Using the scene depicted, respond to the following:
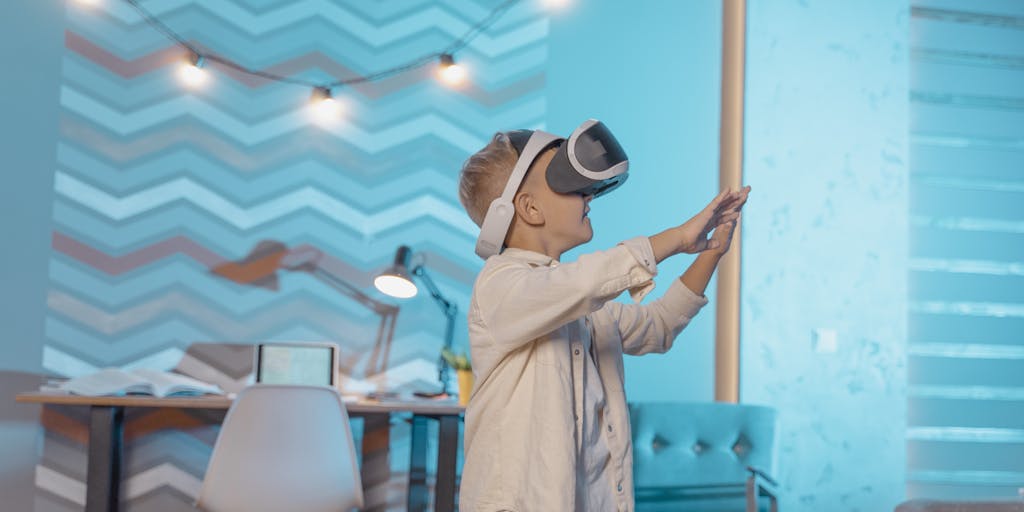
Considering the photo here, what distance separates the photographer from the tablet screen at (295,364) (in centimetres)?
345

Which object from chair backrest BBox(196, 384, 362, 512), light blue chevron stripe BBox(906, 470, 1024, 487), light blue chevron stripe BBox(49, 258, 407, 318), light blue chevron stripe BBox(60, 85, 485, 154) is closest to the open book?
light blue chevron stripe BBox(49, 258, 407, 318)

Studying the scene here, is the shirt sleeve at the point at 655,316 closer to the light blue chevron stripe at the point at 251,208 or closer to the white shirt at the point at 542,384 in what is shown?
the white shirt at the point at 542,384

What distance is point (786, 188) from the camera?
13.2 ft

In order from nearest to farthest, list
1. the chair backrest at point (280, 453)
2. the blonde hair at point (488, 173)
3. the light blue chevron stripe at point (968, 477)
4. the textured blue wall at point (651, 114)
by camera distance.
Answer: the blonde hair at point (488, 173) → the chair backrest at point (280, 453) → the textured blue wall at point (651, 114) → the light blue chevron stripe at point (968, 477)

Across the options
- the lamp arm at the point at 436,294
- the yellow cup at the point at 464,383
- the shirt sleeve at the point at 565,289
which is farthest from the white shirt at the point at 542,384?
the lamp arm at the point at 436,294

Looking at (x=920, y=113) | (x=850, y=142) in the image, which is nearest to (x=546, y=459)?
(x=850, y=142)

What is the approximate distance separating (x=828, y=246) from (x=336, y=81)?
2.08 meters

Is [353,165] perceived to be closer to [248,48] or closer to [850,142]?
[248,48]

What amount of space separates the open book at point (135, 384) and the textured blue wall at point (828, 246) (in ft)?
6.88

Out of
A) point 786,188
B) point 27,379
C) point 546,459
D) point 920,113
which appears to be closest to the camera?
point 546,459

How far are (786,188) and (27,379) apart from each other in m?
2.96

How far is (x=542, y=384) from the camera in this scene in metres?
1.44

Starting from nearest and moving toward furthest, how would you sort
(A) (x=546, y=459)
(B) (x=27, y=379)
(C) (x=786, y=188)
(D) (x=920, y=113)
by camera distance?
(A) (x=546, y=459), (B) (x=27, y=379), (C) (x=786, y=188), (D) (x=920, y=113)

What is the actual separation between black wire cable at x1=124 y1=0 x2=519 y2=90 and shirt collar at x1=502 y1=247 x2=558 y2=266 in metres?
2.44
